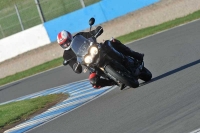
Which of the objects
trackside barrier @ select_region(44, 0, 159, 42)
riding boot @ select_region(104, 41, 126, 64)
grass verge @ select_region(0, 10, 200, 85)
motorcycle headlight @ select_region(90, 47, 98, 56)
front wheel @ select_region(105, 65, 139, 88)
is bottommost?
grass verge @ select_region(0, 10, 200, 85)

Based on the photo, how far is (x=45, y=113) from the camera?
44.1 ft

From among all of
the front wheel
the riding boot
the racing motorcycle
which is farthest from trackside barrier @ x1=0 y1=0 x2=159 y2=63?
the front wheel

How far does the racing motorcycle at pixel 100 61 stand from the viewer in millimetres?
11102

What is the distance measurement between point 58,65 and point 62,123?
1276 centimetres

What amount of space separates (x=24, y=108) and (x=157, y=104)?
6.38 m

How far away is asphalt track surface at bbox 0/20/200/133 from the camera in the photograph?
8.20 metres

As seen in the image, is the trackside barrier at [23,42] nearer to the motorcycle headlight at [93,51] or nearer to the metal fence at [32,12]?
the metal fence at [32,12]

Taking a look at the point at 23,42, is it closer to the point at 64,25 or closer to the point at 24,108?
the point at 64,25

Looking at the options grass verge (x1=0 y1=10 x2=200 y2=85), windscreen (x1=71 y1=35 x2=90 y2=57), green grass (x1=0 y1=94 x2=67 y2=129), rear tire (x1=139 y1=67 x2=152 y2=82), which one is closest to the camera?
windscreen (x1=71 y1=35 x2=90 y2=57)

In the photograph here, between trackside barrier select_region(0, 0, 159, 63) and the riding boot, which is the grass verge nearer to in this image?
trackside barrier select_region(0, 0, 159, 63)

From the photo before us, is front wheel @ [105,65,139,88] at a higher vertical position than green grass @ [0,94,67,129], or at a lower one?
higher

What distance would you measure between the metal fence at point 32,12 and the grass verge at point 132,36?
4272 mm

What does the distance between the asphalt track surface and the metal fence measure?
12.4 m

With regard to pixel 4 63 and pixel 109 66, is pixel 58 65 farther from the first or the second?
pixel 109 66
